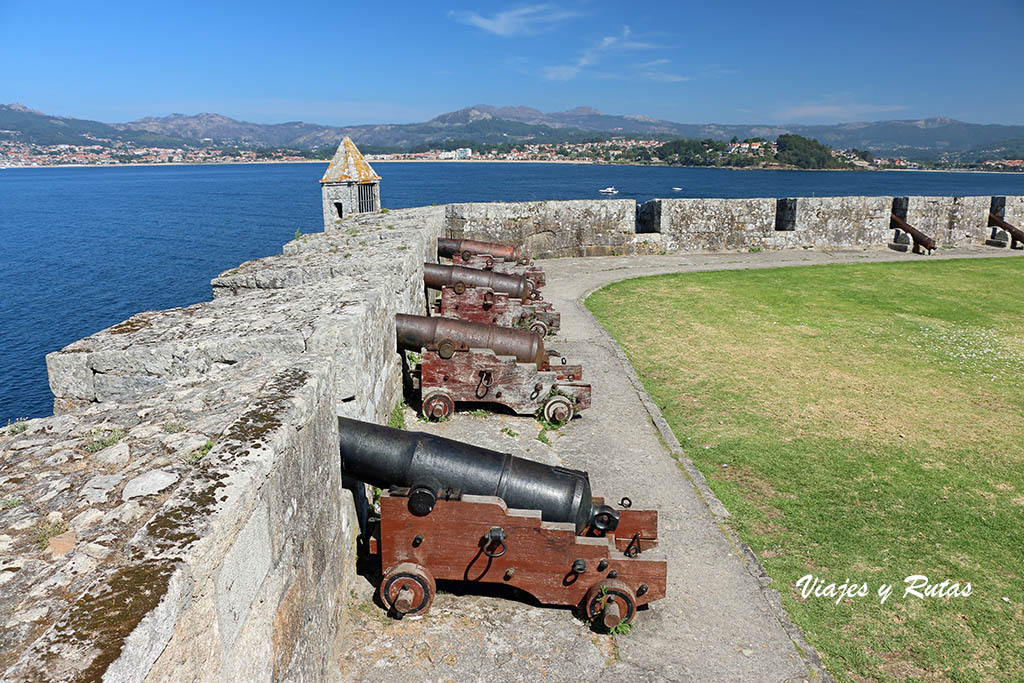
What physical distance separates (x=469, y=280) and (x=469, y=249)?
3.18 metres

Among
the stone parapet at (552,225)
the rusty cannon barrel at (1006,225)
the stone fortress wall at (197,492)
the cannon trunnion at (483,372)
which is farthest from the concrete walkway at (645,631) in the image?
the rusty cannon barrel at (1006,225)

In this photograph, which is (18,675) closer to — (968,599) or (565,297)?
(968,599)

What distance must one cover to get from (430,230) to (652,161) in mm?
163215

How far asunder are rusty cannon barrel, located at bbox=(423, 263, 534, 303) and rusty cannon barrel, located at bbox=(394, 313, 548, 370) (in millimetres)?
2063

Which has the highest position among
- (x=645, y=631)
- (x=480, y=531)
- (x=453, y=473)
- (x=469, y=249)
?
(x=469, y=249)

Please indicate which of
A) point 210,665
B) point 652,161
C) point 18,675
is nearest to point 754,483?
point 210,665

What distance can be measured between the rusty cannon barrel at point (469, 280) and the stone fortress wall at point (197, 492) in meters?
3.28

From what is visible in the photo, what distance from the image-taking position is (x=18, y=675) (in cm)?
133

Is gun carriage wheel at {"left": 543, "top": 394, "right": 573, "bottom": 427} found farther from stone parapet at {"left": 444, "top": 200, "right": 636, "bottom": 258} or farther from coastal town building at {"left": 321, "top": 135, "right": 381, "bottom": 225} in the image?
coastal town building at {"left": 321, "top": 135, "right": 381, "bottom": 225}

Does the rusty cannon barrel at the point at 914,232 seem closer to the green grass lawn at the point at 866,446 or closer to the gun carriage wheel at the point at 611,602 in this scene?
the green grass lawn at the point at 866,446

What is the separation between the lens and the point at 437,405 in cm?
637

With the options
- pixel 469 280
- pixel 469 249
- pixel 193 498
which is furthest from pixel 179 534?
pixel 469 249

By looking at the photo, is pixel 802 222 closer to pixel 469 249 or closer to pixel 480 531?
pixel 469 249

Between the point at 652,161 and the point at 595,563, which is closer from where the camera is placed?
the point at 595,563
